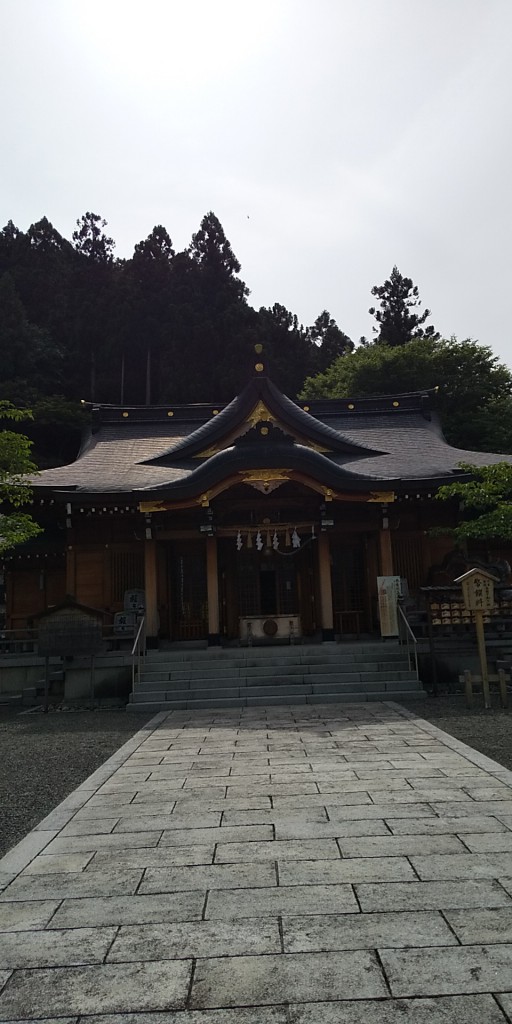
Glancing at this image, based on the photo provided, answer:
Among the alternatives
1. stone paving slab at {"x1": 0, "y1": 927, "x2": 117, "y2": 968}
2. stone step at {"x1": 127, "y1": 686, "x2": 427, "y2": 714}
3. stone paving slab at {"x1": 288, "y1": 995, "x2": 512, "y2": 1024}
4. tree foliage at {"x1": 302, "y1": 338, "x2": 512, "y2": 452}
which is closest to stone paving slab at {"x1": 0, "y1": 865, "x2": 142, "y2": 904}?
stone paving slab at {"x1": 0, "y1": 927, "x2": 117, "y2": 968}

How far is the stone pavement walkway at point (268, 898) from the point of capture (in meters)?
2.78

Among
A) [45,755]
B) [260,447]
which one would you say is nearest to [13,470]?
[260,447]

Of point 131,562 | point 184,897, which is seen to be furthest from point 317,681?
point 184,897

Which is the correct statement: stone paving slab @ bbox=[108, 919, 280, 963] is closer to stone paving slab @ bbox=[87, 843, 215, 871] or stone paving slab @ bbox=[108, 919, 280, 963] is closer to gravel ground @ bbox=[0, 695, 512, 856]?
stone paving slab @ bbox=[87, 843, 215, 871]

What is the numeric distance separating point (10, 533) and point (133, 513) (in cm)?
438

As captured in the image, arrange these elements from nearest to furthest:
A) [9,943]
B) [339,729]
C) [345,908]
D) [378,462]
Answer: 1. [9,943]
2. [345,908]
3. [339,729]
4. [378,462]

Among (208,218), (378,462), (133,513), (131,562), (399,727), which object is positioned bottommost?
(399,727)

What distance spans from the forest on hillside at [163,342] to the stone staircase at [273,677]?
23.1 meters

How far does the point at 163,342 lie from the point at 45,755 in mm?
41409

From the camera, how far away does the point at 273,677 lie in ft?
43.3

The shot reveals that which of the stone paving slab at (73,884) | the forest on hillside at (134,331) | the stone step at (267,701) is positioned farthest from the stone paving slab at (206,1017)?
the forest on hillside at (134,331)

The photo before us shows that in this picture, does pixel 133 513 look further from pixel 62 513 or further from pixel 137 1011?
pixel 137 1011

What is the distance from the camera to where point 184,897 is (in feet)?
12.7

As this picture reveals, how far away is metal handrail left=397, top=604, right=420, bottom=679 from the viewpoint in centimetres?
1316
